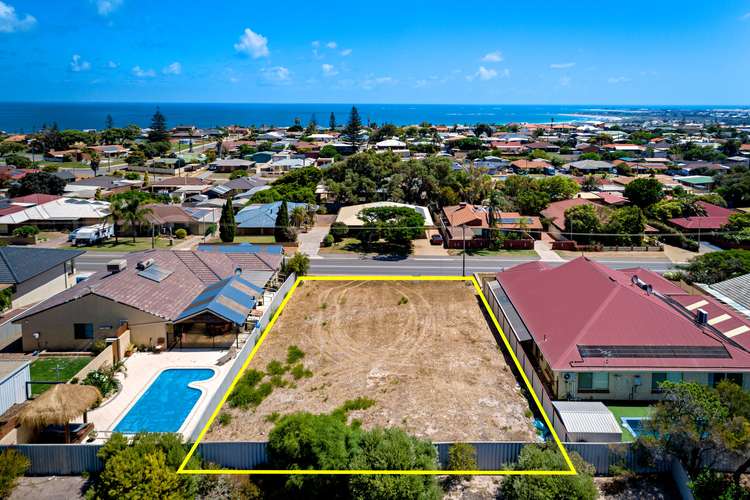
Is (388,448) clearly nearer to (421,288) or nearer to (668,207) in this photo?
(421,288)

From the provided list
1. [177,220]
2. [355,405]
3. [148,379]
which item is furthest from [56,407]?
[177,220]

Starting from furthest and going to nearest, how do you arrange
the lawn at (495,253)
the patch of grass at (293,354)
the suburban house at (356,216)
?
the suburban house at (356,216) < the lawn at (495,253) < the patch of grass at (293,354)

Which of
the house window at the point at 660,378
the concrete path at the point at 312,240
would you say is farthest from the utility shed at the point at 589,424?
the concrete path at the point at 312,240

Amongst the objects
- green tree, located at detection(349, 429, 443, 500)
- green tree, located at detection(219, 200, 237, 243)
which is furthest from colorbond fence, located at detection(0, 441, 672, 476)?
green tree, located at detection(219, 200, 237, 243)

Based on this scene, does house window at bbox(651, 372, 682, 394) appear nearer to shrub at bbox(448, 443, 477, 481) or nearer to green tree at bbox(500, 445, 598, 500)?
green tree at bbox(500, 445, 598, 500)

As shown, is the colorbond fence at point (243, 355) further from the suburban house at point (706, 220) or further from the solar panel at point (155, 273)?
the suburban house at point (706, 220)
